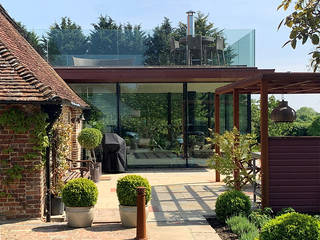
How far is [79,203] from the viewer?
6824 mm

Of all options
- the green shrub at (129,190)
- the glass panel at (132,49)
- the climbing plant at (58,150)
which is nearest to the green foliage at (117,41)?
the glass panel at (132,49)

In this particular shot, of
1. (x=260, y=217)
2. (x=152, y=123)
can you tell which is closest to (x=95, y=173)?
(x=152, y=123)

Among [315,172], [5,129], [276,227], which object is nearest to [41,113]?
[5,129]

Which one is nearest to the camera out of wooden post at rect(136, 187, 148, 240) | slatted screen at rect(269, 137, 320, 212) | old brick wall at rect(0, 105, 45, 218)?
wooden post at rect(136, 187, 148, 240)

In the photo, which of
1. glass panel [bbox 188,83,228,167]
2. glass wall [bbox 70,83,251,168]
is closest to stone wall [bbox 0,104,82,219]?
glass wall [bbox 70,83,251,168]

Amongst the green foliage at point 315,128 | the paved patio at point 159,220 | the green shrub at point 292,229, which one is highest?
the green foliage at point 315,128

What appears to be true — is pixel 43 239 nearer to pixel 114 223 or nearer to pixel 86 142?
pixel 114 223

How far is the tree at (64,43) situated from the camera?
15312mm

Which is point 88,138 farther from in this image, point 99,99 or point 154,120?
point 154,120

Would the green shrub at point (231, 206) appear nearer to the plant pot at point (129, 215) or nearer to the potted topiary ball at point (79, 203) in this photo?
the plant pot at point (129, 215)

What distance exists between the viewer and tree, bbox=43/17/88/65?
603 inches

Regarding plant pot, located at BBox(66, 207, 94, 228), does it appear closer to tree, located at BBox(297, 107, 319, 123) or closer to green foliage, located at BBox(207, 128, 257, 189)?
green foliage, located at BBox(207, 128, 257, 189)

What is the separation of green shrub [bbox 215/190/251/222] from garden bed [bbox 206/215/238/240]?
0.43 ft

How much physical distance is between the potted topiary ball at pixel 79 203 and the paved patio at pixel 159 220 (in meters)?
0.17
